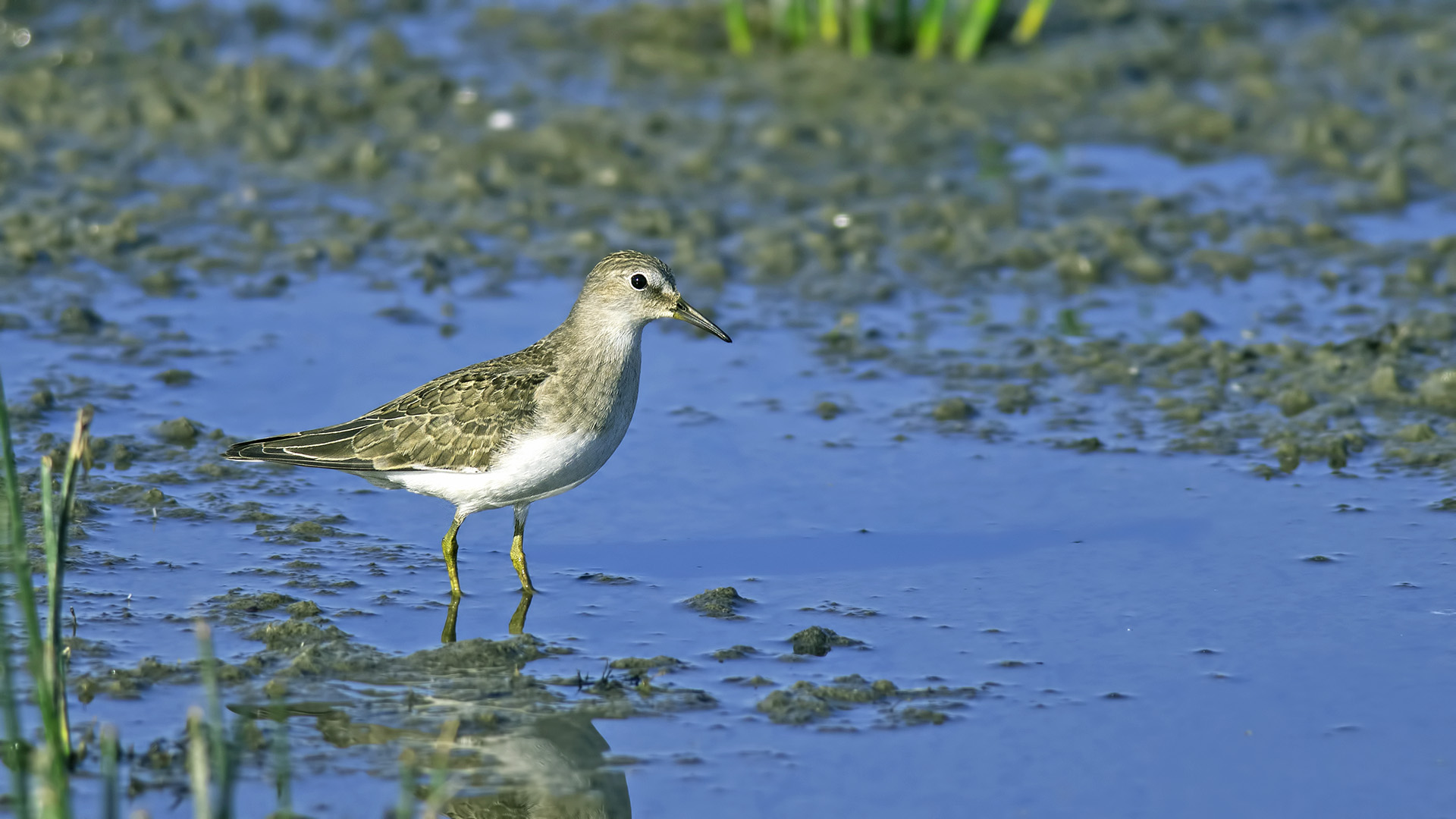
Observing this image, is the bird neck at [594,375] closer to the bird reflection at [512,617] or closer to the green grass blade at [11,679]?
the bird reflection at [512,617]

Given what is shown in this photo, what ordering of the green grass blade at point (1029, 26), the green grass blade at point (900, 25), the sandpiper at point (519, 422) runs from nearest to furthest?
the sandpiper at point (519, 422) < the green grass blade at point (900, 25) < the green grass blade at point (1029, 26)

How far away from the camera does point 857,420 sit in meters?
10.0

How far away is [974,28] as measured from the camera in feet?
47.6

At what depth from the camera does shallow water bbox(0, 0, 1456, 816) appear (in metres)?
6.52

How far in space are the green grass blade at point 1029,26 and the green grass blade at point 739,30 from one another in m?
2.25

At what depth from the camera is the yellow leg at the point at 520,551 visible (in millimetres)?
8023

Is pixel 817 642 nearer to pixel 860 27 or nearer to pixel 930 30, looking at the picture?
pixel 860 27

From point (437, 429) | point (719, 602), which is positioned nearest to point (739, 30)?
point (437, 429)

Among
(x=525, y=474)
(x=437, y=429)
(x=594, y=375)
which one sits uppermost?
(x=594, y=375)

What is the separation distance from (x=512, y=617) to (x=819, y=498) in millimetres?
1983

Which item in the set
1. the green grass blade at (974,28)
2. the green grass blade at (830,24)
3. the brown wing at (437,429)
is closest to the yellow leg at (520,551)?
the brown wing at (437,429)

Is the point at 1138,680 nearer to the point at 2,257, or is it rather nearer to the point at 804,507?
the point at 804,507

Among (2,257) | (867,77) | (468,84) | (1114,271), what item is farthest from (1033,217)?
(2,257)

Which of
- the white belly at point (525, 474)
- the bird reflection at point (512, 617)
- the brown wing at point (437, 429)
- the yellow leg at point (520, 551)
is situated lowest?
the bird reflection at point (512, 617)
